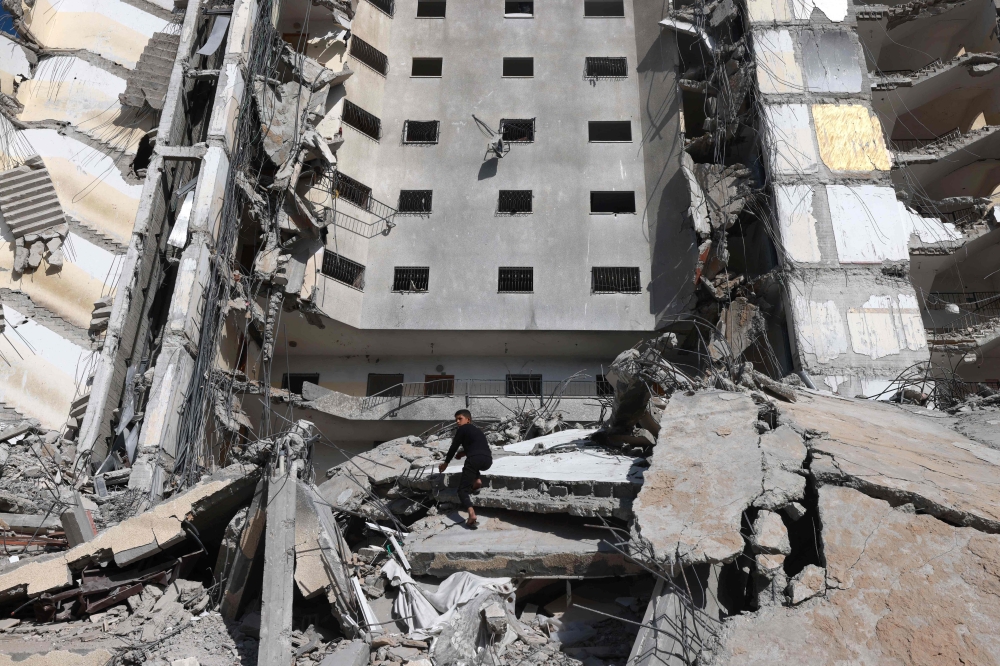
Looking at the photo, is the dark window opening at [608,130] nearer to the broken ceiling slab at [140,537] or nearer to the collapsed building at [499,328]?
the collapsed building at [499,328]

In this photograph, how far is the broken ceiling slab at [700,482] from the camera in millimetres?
7379

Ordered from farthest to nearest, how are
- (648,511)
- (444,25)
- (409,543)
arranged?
(444,25) < (409,543) < (648,511)

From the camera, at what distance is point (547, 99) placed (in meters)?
28.1

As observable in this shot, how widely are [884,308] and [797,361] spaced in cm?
309

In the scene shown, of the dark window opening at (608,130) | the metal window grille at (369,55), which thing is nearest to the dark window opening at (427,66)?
the metal window grille at (369,55)

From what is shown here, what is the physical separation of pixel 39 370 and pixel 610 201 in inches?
693

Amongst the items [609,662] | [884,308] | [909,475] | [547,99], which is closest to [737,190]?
[884,308]

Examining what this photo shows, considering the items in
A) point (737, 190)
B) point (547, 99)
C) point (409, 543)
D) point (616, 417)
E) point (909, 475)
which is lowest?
point (409, 543)

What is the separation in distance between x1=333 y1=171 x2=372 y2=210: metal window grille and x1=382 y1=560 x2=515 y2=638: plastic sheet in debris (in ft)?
60.1

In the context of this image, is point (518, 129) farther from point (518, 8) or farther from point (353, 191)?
point (353, 191)

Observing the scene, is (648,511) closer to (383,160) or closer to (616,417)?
(616,417)

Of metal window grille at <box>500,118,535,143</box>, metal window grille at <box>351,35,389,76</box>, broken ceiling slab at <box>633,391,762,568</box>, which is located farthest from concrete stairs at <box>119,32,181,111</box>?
broken ceiling slab at <box>633,391,762,568</box>

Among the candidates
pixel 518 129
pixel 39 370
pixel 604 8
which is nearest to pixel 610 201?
pixel 518 129

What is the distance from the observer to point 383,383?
1030 inches
